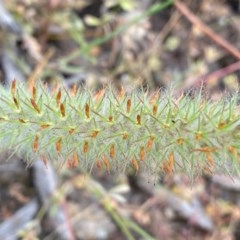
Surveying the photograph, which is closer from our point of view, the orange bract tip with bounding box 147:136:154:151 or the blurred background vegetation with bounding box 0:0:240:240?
the orange bract tip with bounding box 147:136:154:151

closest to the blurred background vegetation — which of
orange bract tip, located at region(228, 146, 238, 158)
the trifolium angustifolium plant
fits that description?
the trifolium angustifolium plant

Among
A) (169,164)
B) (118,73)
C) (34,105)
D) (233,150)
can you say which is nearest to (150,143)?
(169,164)

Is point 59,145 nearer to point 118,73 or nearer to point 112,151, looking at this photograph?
point 112,151

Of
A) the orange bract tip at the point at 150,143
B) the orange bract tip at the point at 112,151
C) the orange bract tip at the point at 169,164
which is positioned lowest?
the orange bract tip at the point at 169,164

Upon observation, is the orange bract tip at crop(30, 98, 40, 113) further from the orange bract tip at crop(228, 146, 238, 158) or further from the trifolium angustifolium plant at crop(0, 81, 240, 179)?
the orange bract tip at crop(228, 146, 238, 158)

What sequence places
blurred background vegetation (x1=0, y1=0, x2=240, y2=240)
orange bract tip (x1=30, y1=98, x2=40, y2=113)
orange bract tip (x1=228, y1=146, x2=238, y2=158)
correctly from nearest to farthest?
orange bract tip (x1=228, y1=146, x2=238, y2=158), orange bract tip (x1=30, y1=98, x2=40, y2=113), blurred background vegetation (x1=0, y1=0, x2=240, y2=240)

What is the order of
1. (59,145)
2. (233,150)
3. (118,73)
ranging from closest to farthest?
1. (233,150)
2. (59,145)
3. (118,73)

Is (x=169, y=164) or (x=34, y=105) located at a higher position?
(x=34, y=105)

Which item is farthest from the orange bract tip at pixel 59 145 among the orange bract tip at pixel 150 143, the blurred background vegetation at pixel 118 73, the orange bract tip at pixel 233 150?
the blurred background vegetation at pixel 118 73

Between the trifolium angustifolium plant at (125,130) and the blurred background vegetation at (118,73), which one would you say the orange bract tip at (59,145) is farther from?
the blurred background vegetation at (118,73)

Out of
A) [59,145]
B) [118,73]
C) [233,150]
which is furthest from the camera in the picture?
[118,73]
